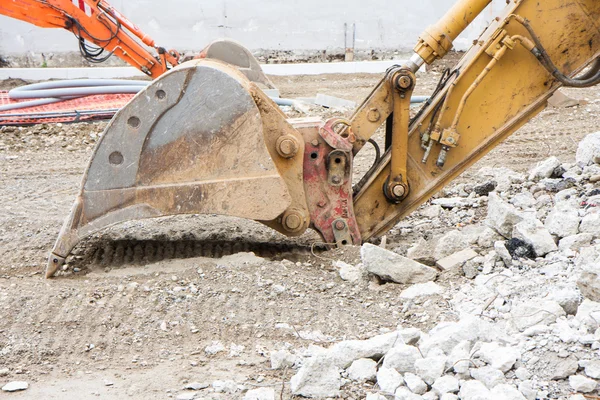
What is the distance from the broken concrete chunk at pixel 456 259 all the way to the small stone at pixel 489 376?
1.39 metres

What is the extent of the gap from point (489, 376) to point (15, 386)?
6.52ft

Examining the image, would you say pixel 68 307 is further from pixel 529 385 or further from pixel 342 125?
pixel 529 385

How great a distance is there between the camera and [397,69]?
4.54 meters

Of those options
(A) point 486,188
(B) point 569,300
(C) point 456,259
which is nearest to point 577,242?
(C) point 456,259

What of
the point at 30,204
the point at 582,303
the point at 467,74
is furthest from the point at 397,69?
the point at 30,204

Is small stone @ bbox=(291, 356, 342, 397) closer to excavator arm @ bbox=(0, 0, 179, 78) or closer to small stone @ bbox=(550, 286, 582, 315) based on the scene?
small stone @ bbox=(550, 286, 582, 315)

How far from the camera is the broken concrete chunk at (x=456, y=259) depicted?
4363 mm

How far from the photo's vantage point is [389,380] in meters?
3.05

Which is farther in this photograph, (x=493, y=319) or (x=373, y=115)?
(x=373, y=115)

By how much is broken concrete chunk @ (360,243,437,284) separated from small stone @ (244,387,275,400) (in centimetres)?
129

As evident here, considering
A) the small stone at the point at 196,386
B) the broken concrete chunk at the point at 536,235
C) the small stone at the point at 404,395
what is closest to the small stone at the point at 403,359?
the small stone at the point at 404,395

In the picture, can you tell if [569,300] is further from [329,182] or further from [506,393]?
[329,182]

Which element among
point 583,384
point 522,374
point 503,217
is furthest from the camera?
point 503,217

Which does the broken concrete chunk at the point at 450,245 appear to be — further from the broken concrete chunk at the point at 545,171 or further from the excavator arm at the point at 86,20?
the excavator arm at the point at 86,20
